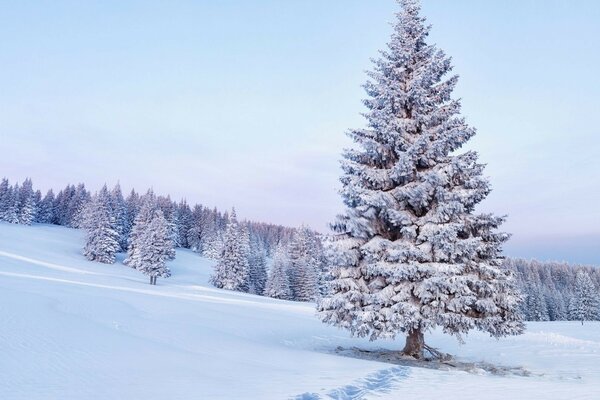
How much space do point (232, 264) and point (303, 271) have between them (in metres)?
12.0

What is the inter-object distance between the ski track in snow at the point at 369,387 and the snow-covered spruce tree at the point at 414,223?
2.73 metres

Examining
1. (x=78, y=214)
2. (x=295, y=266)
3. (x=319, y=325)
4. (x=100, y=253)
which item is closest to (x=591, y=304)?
(x=295, y=266)

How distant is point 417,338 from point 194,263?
74683 mm

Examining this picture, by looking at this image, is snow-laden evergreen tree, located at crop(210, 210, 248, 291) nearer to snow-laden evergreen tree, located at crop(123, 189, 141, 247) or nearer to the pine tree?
snow-laden evergreen tree, located at crop(123, 189, 141, 247)

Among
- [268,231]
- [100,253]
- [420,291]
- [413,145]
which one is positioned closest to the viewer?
[420,291]

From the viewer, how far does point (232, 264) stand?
193 feet

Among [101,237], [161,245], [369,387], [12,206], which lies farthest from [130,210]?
[369,387]

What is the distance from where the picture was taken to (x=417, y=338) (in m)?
13.8

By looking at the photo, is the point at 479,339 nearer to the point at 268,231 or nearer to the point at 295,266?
the point at 295,266

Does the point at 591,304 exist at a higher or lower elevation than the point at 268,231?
lower

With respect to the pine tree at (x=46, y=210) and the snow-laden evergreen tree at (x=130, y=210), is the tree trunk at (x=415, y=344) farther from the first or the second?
the pine tree at (x=46, y=210)

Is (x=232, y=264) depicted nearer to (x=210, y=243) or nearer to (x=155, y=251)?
(x=155, y=251)

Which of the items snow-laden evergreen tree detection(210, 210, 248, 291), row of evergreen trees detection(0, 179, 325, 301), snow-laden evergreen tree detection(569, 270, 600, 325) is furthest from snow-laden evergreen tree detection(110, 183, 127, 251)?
snow-laden evergreen tree detection(569, 270, 600, 325)

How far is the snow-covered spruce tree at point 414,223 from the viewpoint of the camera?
40.5 ft
